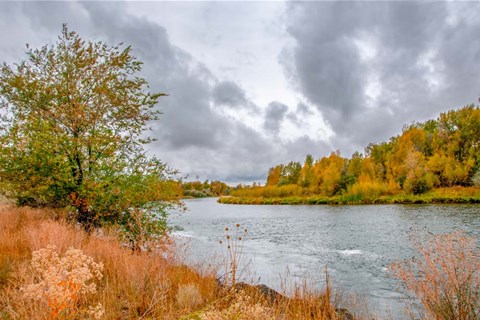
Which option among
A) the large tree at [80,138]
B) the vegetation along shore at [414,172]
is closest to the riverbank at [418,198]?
the vegetation along shore at [414,172]

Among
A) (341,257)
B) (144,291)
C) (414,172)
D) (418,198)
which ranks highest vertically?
(414,172)

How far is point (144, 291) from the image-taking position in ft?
18.6

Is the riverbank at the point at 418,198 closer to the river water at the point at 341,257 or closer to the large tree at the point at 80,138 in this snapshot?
the river water at the point at 341,257

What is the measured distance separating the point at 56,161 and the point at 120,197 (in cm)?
222

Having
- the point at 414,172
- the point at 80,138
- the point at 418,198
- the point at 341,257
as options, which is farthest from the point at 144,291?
the point at 414,172

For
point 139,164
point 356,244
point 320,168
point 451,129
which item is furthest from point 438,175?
point 139,164

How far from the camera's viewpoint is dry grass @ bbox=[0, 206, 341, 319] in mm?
4609

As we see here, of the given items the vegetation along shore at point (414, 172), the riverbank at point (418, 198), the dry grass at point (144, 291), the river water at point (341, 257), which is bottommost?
the river water at point (341, 257)

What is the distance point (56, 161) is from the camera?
32.4 feet

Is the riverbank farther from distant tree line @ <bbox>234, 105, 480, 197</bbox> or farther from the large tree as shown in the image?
the large tree

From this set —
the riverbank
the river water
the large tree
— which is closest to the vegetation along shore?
the riverbank

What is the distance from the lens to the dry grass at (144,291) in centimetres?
461

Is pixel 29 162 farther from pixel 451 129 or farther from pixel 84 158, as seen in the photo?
pixel 451 129

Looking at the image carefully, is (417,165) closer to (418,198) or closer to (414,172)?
(414,172)
